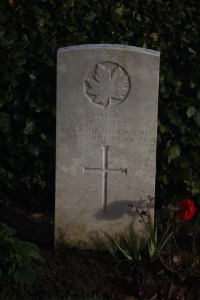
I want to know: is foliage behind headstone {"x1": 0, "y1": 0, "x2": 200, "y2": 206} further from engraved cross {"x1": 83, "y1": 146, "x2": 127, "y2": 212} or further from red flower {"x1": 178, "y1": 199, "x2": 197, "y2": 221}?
red flower {"x1": 178, "y1": 199, "x2": 197, "y2": 221}

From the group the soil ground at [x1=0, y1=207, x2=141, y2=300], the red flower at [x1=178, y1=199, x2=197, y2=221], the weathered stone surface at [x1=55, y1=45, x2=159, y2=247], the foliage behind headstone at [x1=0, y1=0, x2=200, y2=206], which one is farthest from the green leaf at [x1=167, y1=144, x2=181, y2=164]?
the soil ground at [x1=0, y1=207, x2=141, y2=300]

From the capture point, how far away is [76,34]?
16.4 feet


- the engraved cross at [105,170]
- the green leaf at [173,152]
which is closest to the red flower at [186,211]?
the engraved cross at [105,170]

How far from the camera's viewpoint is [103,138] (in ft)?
14.1

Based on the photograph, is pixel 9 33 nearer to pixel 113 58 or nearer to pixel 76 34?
pixel 76 34

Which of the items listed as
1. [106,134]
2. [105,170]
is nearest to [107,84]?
[106,134]

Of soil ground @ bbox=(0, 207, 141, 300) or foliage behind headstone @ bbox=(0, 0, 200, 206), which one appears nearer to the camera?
soil ground @ bbox=(0, 207, 141, 300)

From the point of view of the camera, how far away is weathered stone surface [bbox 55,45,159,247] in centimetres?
418

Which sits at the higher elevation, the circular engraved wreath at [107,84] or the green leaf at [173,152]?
the circular engraved wreath at [107,84]

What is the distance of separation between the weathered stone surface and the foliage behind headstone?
0.87m

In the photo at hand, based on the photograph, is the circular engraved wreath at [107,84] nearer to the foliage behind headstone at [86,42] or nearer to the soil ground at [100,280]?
the foliage behind headstone at [86,42]

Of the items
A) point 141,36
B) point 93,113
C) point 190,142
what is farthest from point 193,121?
point 93,113

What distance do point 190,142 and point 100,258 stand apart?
57.4 inches

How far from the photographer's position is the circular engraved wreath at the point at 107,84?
13.7 feet
